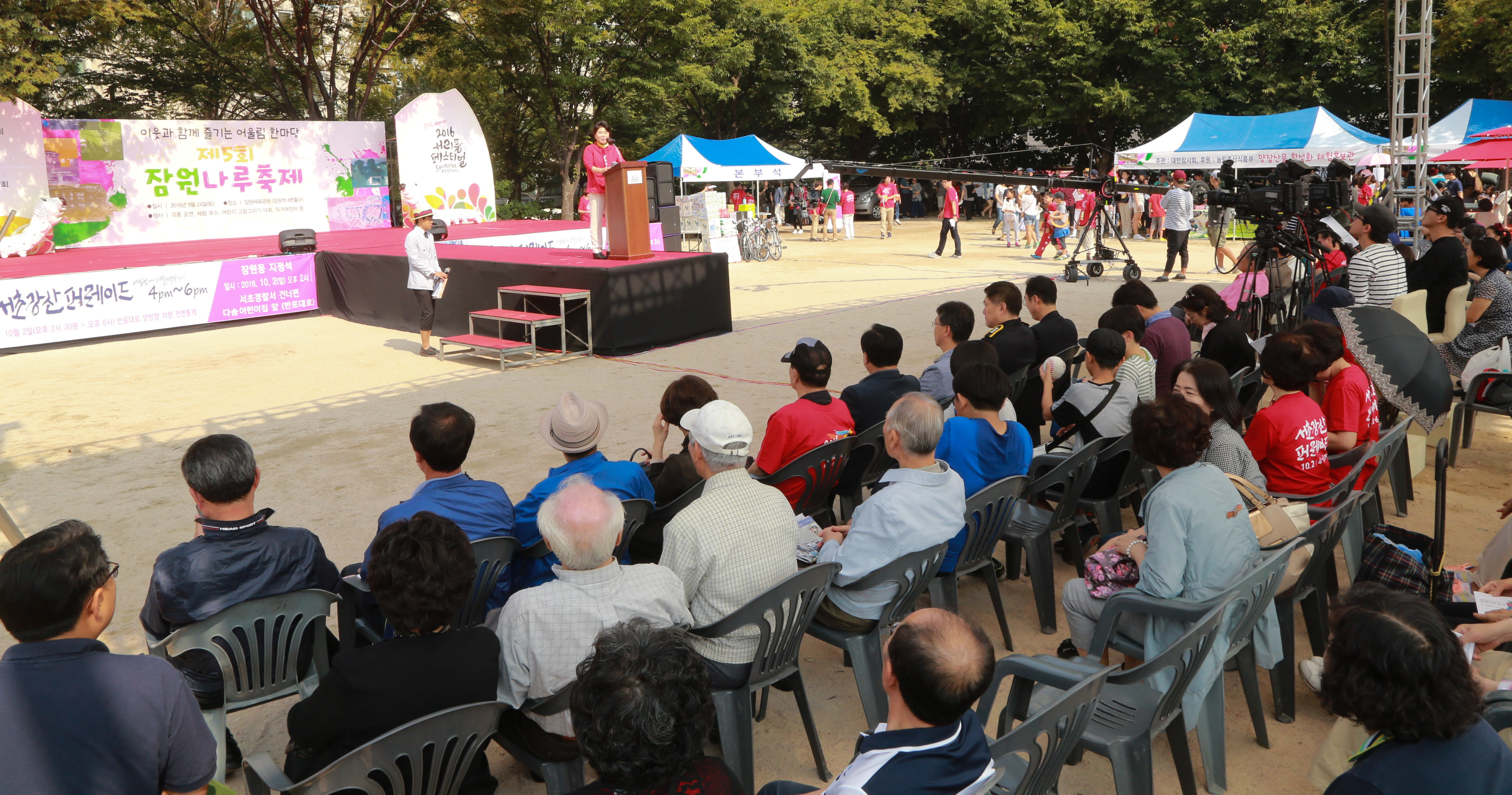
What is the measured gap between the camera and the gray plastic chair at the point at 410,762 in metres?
1.99

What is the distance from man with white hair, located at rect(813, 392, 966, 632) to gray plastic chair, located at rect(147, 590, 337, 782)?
149 cm

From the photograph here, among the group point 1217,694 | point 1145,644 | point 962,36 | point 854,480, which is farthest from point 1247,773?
point 962,36

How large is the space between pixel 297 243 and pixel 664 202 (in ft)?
19.1

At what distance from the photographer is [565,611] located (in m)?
2.40

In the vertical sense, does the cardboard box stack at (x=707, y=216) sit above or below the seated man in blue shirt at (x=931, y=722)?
above

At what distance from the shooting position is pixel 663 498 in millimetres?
3723

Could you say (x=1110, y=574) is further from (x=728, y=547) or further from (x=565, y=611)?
(x=565, y=611)

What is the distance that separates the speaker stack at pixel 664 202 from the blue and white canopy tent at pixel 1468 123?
15.5 m

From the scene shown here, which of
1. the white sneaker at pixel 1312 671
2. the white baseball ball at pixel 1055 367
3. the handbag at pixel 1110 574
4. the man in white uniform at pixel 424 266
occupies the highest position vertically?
the man in white uniform at pixel 424 266

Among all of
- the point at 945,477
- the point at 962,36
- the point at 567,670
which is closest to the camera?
the point at 567,670

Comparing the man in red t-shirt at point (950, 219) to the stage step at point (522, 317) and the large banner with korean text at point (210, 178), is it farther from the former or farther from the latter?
the large banner with korean text at point (210, 178)

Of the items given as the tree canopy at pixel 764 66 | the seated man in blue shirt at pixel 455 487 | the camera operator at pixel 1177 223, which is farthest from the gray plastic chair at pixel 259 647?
the tree canopy at pixel 764 66

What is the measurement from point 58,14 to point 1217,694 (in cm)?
2289

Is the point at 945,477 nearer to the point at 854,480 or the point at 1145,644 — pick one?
the point at 1145,644
